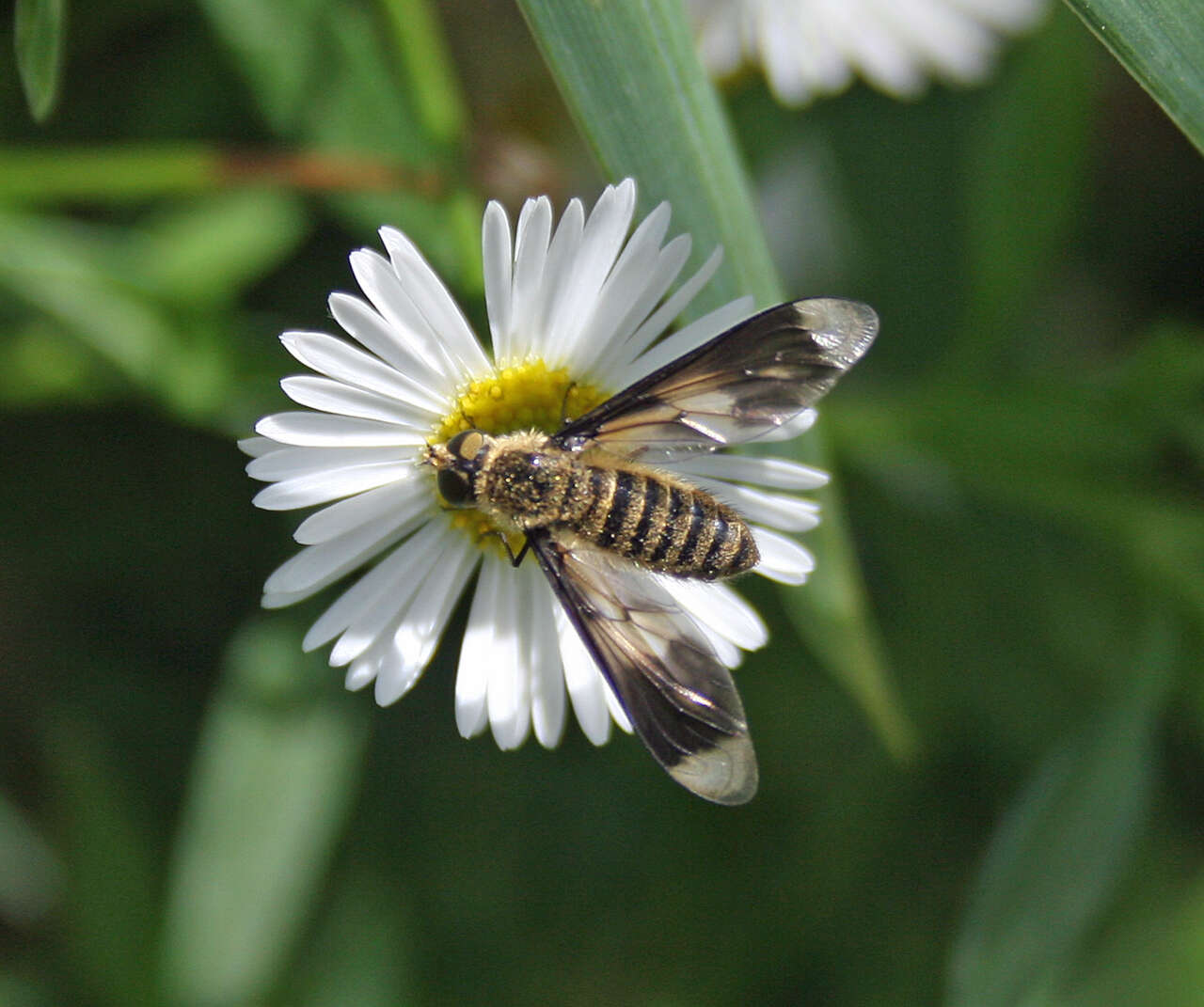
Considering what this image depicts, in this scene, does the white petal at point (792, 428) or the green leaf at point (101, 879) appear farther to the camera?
the green leaf at point (101, 879)

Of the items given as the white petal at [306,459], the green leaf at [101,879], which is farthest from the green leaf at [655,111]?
the green leaf at [101,879]

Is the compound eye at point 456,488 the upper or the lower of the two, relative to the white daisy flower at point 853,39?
lower

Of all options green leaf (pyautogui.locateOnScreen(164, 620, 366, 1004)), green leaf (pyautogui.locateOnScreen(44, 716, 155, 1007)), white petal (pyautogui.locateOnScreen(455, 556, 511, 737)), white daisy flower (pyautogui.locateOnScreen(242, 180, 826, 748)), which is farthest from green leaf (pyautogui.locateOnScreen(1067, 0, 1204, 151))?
green leaf (pyautogui.locateOnScreen(44, 716, 155, 1007))

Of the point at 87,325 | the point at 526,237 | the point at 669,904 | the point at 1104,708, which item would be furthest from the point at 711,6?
the point at 669,904

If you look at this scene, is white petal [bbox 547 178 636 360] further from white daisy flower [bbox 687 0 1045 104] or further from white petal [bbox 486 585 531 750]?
white daisy flower [bbox 687 0 1045 104]

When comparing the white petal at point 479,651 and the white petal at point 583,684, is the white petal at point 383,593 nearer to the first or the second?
the white petal at point 479,651

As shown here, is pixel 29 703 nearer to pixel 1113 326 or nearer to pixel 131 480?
pixel 131 480
